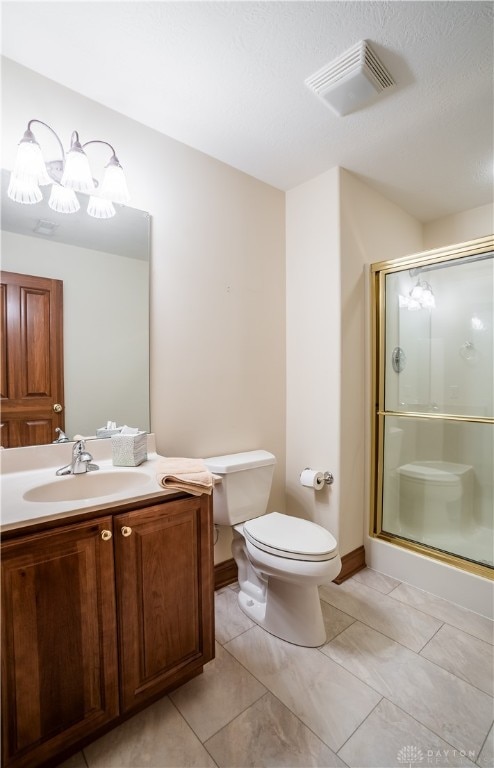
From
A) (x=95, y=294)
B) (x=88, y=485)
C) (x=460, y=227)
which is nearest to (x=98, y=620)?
(x=88, y=485)

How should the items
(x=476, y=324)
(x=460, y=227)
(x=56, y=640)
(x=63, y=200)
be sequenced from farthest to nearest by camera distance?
(x=460, y=227) < (x=476, y=324) < (x=63, y=200) < (x=56, y=640)

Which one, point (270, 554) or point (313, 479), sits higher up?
point (313, 479)

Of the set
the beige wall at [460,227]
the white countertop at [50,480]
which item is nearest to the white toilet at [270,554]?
the white countertop at [50,480]

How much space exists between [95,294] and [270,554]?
139cm

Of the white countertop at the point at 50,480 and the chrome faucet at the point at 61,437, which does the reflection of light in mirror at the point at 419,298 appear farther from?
the chrome faucet at the point at 61,437

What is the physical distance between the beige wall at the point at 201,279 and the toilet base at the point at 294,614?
1.49ft

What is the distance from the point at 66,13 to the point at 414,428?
8.46 feet

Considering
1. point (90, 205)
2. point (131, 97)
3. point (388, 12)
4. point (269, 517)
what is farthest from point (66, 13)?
point (269, 517)

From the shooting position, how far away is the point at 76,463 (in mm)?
1365

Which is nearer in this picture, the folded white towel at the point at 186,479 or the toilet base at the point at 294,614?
the folded white towel at the point at 186,479

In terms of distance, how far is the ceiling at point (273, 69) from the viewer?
46.8 inches

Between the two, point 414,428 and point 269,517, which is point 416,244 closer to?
point 414,428

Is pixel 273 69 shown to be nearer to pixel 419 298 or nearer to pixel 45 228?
pixel 45 228

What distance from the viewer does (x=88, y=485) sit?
137cm
